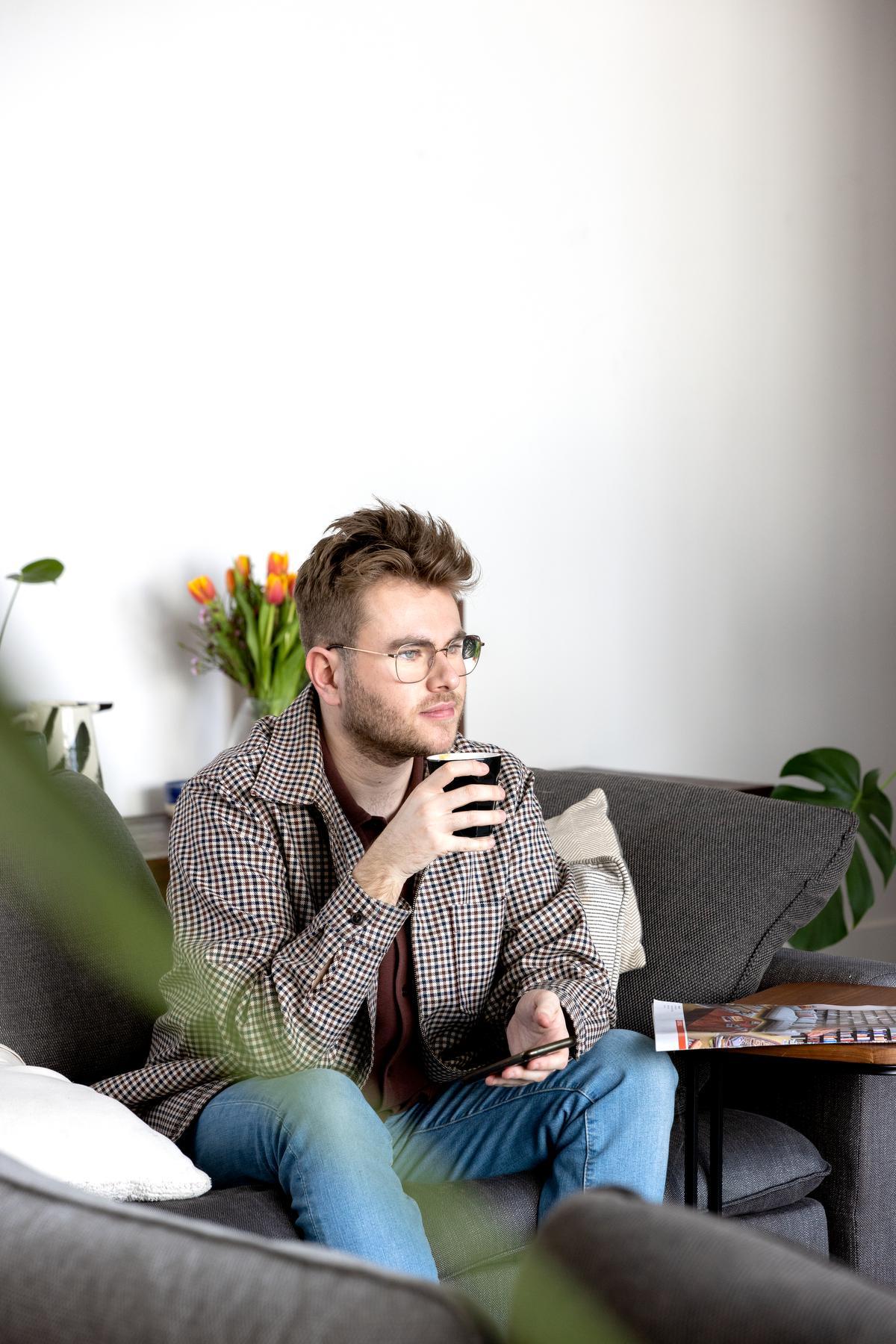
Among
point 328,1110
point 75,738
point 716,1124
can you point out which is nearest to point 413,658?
point 328,1110

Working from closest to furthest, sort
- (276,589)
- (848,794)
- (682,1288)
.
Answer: (682,1288)
(276,589)
(848,794)

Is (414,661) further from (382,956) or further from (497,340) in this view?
(497,340)

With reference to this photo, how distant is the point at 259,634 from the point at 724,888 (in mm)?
1147

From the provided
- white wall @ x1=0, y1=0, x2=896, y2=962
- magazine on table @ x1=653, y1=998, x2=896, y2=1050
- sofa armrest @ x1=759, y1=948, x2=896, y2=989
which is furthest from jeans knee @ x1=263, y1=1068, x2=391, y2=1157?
white wall @ x1=0, y1=0, x2=896, y2=962

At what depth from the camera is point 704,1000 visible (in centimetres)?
204

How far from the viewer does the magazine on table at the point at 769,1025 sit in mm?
1610

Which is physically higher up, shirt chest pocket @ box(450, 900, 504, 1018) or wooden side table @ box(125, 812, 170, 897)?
shirt chest pocket @ box(450, 900, 504, 1018)

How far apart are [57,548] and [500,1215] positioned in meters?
1.71

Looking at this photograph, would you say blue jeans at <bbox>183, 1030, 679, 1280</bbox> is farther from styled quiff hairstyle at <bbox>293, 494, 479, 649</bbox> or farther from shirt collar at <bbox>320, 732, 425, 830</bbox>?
styled quiff hairstyle at <bbox>293, 494, 479, 649</bbox>

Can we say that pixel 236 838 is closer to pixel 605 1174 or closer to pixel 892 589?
pixel 605 1174

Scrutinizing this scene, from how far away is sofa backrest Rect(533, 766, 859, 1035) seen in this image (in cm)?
205

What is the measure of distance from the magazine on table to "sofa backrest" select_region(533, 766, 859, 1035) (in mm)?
212

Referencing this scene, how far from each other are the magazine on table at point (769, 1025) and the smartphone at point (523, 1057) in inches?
→ 5.3

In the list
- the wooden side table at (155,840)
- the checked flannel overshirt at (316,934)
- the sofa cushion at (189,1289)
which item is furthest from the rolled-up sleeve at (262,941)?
the sofa cushion at (189,1289)
